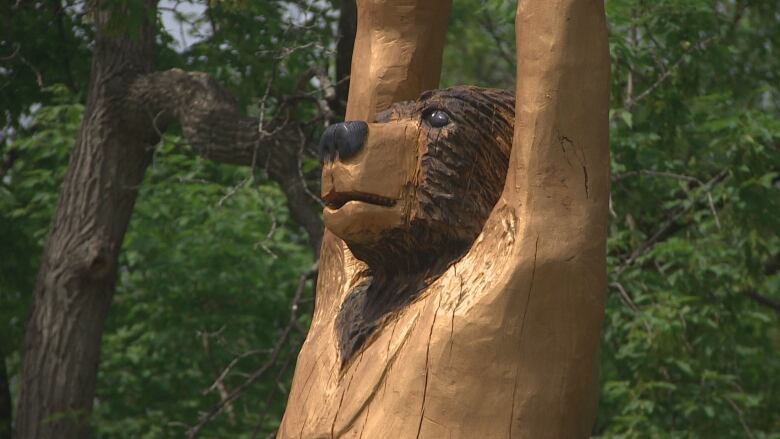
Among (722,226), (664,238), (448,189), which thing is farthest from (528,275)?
(664,238)

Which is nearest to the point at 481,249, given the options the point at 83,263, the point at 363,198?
the point at 363,198

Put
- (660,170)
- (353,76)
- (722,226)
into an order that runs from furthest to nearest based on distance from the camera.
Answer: (660,170) < (722,226) < (353,76)

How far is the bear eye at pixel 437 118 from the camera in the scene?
2.97 m

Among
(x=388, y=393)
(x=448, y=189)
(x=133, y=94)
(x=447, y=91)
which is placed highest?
(x=133, y=94)

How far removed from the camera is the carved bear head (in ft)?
9.58

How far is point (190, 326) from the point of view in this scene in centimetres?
777

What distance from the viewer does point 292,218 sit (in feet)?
24.3

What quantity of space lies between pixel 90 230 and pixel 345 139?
3892 millimetres

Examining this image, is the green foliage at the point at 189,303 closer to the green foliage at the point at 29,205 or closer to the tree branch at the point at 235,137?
the green foliage at the point at 29,205

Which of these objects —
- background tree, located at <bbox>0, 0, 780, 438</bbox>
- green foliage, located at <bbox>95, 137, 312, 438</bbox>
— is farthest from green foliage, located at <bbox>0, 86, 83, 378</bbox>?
green foliage, located at <bbox>95, 137, 312, 438</bbox>

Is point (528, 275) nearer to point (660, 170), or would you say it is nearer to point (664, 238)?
point (660, 170)

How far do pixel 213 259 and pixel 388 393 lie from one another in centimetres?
512

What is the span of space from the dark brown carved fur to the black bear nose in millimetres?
127

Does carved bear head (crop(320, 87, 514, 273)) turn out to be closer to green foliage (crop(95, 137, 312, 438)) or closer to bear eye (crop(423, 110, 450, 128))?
bear eye (crop(423, 110, 450, 128))
